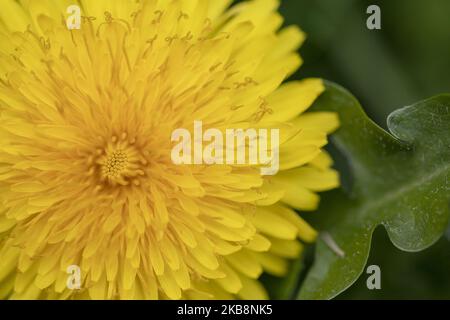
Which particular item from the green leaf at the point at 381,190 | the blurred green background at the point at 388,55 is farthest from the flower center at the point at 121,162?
the blurred green background at the point at 388,55

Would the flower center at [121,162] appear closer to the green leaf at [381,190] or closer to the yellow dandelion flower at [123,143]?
the yellow dandelion flower at [123,143]

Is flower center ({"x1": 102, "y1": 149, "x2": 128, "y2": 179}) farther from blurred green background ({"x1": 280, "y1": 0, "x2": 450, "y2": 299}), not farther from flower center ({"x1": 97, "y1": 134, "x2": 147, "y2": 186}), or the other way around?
blurred green background ({"x1": 280, "y1": 0, "x2": 450, "y2": 299})

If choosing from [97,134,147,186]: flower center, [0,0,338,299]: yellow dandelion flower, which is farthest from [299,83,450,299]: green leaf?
[97,134,147,186]: flower center

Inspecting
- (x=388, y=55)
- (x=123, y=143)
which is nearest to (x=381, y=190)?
(x=388, y=55)

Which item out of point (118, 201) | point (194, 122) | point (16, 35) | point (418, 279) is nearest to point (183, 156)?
point (194, 122)

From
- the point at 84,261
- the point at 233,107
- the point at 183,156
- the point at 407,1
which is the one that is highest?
the point at 407,1

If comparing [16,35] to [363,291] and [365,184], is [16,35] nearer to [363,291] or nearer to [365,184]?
[365,184]
